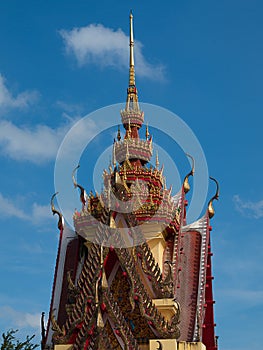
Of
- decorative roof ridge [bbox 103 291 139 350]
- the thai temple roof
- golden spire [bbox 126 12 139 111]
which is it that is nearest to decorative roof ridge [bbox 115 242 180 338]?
the thai temple roof

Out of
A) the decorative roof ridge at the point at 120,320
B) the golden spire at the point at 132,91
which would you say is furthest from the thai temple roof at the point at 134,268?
the golden spire at the point at 132,91

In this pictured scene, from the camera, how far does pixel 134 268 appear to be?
15.5m

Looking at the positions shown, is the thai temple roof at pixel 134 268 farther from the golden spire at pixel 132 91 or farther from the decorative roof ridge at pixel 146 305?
the golden spire at pixel 132 91

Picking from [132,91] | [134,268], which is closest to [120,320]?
[134,268]

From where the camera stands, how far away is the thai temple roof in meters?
14.9

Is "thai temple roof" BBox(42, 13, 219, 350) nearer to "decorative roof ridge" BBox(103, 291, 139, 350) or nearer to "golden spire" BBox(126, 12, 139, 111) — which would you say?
"decorative roof ridge" BBox(103, 291, 139, 350)

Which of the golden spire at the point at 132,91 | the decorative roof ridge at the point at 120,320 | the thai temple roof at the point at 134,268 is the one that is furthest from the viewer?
the golden spire at the point at 132,91

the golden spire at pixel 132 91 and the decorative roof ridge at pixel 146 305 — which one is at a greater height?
the golden spire at pixel 132 91

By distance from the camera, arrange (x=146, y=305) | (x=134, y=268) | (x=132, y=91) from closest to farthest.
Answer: (x=146, y=305) → (x=134, y=268) → (x=132, y=91)

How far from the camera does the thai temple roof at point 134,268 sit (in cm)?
1489

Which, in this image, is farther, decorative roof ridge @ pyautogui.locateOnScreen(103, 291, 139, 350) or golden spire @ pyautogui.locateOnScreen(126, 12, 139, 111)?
golden spire @ pyautogui.locateOnScreen(126, 12, 139, 111)

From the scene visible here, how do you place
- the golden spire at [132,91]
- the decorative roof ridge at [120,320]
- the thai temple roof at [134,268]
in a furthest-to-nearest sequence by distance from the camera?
the golden spire at [132,91], the thai temple roof at [134,268], the decorative roof ridge at [120,320]

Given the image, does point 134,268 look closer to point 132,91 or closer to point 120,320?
point 120,320

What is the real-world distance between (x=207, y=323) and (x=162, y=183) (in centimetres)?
428
